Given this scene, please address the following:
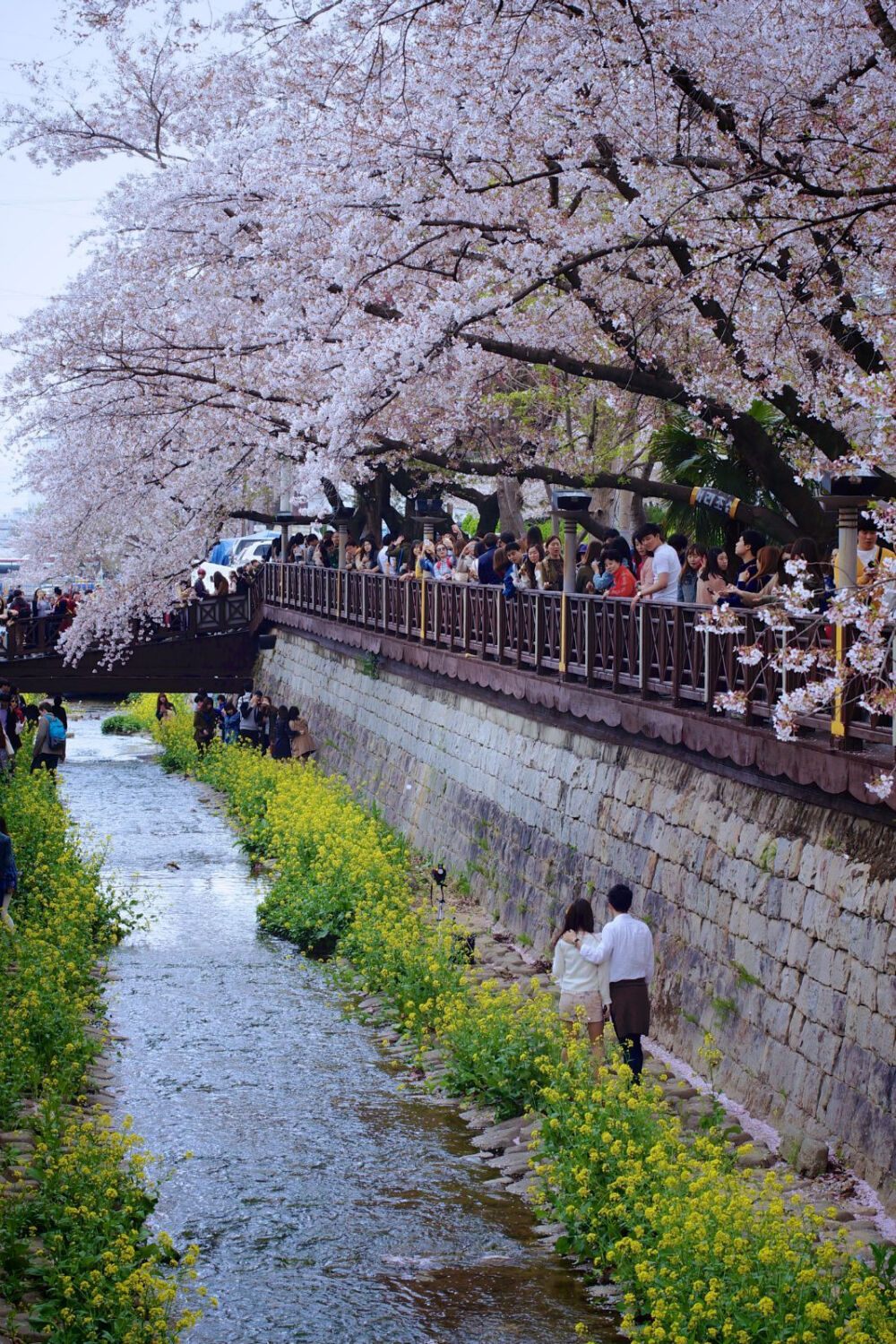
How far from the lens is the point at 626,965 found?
35.2ft

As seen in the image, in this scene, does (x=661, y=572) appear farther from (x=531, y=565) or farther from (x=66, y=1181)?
(x=66, y=1181)

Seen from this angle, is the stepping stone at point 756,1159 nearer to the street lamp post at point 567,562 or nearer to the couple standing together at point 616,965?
the couple standing together at point 616,965

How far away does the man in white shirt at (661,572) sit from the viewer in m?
12.7

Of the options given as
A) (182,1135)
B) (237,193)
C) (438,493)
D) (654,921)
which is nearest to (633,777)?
(654,921)

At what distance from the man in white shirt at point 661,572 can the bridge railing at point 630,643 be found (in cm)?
21

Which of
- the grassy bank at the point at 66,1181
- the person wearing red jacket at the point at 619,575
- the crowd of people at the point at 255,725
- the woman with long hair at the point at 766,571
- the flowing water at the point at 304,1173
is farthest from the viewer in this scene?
the crowd of people at the point at 255,725

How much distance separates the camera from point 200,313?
24.5 m

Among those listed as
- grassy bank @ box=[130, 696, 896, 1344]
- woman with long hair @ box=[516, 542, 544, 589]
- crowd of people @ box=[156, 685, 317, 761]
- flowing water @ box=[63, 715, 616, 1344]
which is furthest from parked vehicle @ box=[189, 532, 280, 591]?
grassy bank @ box=[130, 696, 896, 1344]

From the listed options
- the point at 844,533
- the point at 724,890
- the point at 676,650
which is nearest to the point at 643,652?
the point at 676,650

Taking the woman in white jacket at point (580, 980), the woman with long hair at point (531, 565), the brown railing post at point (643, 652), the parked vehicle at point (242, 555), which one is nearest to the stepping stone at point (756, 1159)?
the woman in white jacket at point (580, 980)

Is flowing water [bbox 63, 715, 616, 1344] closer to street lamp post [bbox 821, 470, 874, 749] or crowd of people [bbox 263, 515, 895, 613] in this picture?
street lamp post [bbox 821, 470, 874, 749]

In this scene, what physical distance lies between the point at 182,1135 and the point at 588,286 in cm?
883

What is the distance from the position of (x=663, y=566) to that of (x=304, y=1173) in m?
5.34

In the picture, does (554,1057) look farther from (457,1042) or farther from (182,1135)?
(182,1135)
